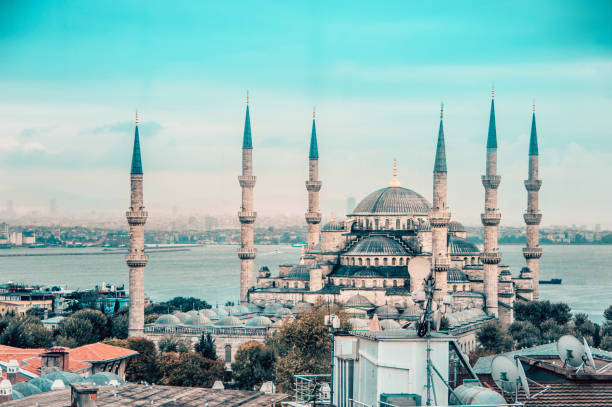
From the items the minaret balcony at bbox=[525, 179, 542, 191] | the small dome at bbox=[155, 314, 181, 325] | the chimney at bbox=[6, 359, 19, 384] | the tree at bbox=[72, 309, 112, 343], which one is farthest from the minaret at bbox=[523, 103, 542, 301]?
the chimney at bbox=[6, 359, 19, 384]

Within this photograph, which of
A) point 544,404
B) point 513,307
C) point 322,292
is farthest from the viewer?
point 513,307

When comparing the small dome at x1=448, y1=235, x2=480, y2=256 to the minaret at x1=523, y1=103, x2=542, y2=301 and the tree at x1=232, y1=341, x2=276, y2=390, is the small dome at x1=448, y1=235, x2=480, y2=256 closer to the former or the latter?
the minaret at x1=523, y1=103, x2=542, y2=301

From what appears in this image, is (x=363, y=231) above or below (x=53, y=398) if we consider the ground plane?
above

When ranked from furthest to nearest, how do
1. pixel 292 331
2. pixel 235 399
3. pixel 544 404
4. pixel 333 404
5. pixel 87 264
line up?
pixel 87 264
pixel 292 331
pixel 235 399
pixel 333 404
pixel 544 404

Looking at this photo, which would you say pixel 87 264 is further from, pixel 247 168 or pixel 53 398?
pixel 53 398

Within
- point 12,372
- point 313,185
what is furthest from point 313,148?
point 12,372

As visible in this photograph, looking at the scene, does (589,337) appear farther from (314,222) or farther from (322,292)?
(314,222)

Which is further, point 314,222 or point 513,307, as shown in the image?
point 314,222

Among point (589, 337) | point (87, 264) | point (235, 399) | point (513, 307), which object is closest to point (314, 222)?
point (513, 307)
